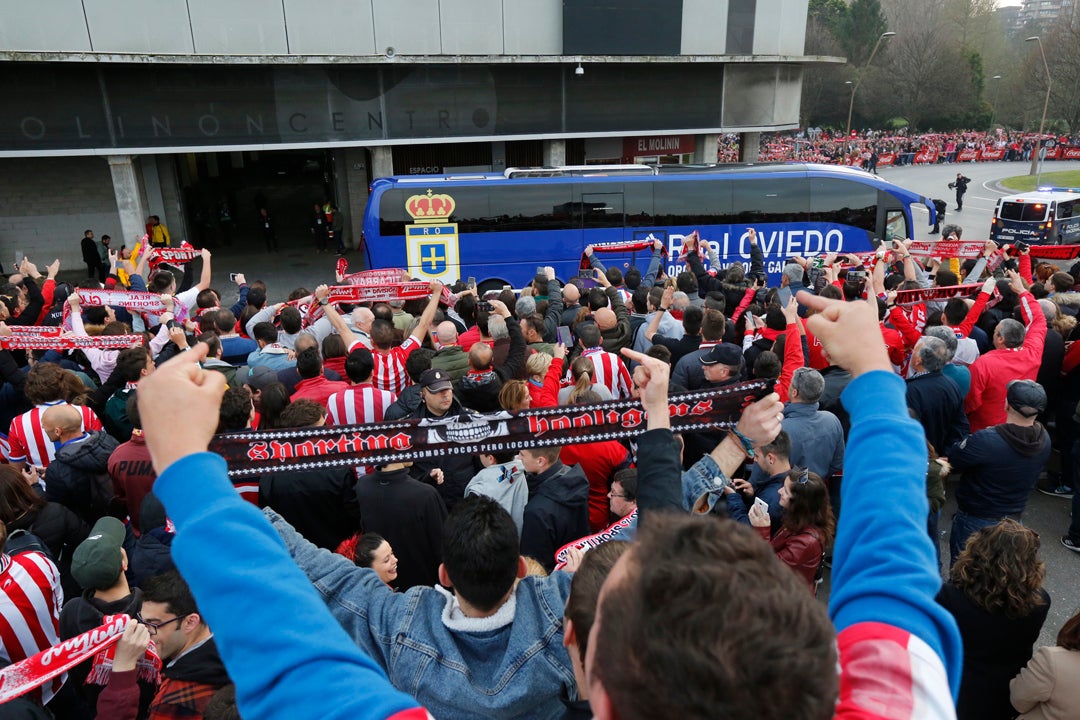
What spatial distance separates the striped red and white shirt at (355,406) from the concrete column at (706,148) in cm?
1813

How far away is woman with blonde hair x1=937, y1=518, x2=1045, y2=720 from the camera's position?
3.10m

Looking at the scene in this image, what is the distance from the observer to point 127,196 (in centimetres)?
1669

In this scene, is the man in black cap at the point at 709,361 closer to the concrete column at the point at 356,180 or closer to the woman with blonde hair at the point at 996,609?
the woman with blonde hair at the point at 996,609

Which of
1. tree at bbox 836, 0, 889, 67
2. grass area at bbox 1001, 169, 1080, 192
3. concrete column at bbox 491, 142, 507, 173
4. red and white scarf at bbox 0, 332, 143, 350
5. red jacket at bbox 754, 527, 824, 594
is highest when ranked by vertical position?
tree at bbox 836, 0, 889, 67

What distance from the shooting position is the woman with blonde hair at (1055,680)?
Answer: 9.30 ft

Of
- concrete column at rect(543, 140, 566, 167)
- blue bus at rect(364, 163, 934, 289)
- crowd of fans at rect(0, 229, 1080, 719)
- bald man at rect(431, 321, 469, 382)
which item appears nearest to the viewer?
crowd of fans at rect(0, 229, 1080, 719)

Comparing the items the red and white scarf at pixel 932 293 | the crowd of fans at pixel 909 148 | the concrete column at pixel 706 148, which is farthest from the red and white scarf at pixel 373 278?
the crowd of fans at pixel 909 148

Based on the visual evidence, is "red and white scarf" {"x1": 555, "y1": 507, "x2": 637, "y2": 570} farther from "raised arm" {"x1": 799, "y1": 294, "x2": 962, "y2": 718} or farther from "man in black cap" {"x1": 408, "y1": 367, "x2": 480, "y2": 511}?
"man in black cap" {"x1": 408, "y1": 367, "x2": 480, "y2": 511}

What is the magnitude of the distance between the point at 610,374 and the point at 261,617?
16.1ft

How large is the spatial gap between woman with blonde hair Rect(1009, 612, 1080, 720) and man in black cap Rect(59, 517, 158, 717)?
3.76m

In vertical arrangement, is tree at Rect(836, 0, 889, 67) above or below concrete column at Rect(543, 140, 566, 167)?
above

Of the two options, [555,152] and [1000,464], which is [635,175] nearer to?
[555,152]

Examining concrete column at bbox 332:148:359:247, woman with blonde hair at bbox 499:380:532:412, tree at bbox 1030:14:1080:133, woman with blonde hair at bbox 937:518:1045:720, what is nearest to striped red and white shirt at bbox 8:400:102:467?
woman with blonde hair at bbox 499:380:532:412

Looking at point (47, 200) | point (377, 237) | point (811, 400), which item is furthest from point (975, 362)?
point (47, 200)
